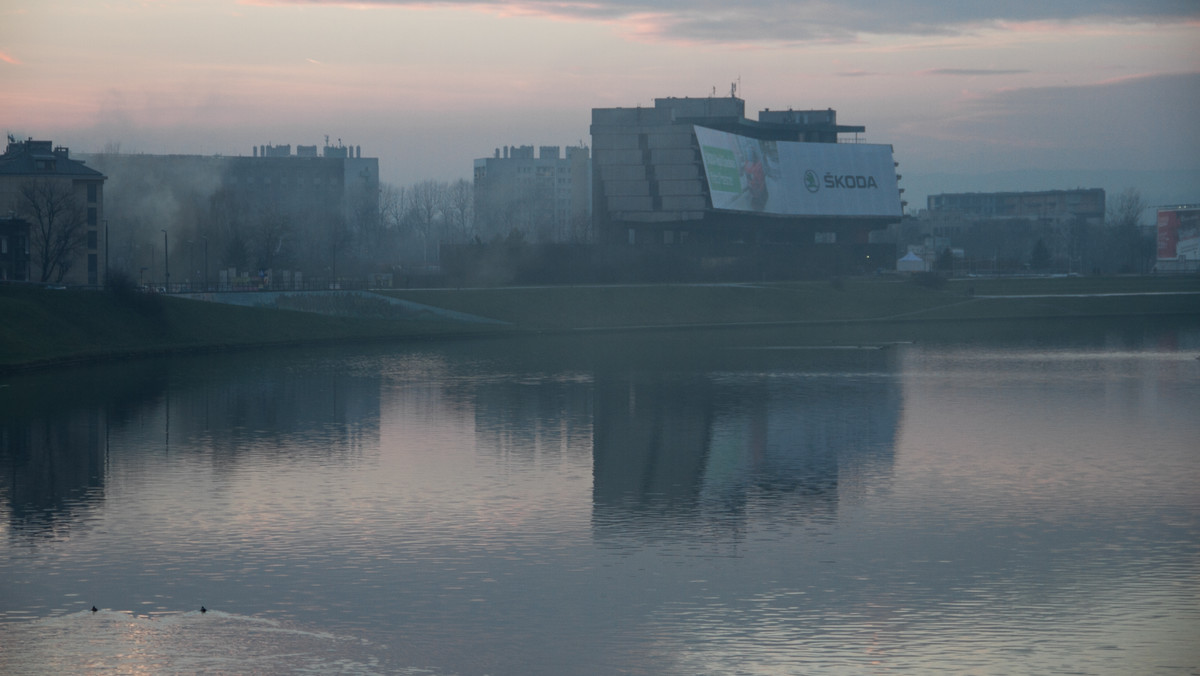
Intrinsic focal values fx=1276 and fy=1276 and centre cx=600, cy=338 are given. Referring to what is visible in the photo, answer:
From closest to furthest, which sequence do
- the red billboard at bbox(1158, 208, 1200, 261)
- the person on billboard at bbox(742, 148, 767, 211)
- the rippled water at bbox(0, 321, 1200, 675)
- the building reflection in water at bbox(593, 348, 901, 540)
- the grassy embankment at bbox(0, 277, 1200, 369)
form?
1. the rippled water at bbox(0, 321, 1200, 675)
2. the building reflection in water at bbox(593, 348, 901, 540)
3. the grassy embankment at bbox(0, 277, 1200, 369)
4. the person on billboard at bbox(742, 148, 767, 211)
5. the red billboard at bbox(1158, 208, 1200, 261)

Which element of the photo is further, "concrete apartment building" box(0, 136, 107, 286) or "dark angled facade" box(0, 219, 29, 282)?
"concrete apartment building" box(0, 136, 107, 286)

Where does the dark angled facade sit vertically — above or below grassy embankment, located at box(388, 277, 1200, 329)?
above

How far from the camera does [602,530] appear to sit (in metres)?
26.4

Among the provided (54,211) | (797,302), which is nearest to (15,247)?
(54,211)

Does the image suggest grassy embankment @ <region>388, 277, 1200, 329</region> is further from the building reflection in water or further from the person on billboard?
the building reflection in water

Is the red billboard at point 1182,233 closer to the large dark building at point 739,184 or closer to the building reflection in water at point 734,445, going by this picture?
the large dark building at point 739,184

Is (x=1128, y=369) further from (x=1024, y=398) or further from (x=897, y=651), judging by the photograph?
(x=897, y=651)

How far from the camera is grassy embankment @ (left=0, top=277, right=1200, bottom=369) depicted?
72.1 metres

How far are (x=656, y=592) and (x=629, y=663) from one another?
12.4 ft

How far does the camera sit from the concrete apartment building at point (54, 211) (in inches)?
4060

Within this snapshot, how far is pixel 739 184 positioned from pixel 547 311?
50.6 m

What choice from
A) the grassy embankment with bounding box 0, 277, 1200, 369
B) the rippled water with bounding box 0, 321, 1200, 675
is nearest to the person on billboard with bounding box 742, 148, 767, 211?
the grassy embankment with bounding box 0, 277, 1200, 369

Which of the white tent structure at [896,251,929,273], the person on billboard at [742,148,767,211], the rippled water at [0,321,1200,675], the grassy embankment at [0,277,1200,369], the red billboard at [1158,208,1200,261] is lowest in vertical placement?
the rippled water at [0,321,1200,675]

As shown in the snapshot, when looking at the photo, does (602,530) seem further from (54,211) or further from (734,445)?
(54,211)
